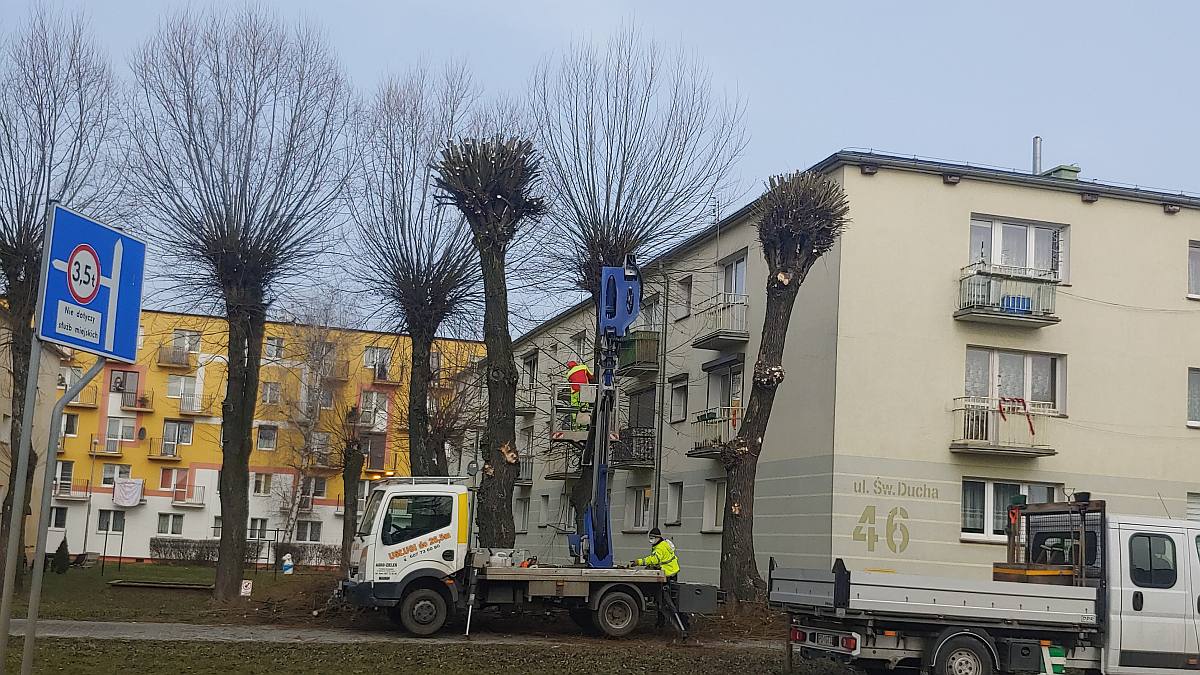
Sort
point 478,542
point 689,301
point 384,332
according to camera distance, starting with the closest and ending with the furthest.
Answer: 1. point 478,542
2. point 384,332
3. point 689,301

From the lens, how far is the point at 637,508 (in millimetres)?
36562

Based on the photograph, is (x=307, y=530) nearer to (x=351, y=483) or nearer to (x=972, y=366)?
(x=351, y=483)

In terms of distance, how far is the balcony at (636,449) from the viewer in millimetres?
34625

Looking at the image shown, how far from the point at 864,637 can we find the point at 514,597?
738 cm

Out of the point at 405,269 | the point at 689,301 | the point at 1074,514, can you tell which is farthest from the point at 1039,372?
the point at 405,269

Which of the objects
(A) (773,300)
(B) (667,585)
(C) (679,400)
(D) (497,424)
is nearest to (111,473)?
(C) (679,400)

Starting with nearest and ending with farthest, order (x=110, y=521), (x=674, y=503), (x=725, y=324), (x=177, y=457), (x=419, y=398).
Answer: (x=419, y=398), (x=725, y=324), (x=674, y=503), (x=110, y=521), (x=177, y=457)

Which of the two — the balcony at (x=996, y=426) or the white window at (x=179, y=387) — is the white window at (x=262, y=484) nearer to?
the white window at (x=179, y=387)

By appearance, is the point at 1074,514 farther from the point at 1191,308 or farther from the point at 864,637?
the point at 1191,308

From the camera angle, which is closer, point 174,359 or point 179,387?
point 174,359

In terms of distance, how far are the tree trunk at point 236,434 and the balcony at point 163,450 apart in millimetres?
39935

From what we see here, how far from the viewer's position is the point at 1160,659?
45.0 feet

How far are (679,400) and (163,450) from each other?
3894cm

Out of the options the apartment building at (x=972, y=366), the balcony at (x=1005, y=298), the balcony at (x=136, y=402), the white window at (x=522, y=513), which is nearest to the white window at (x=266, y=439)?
the balcony at (x=136, y=402)
